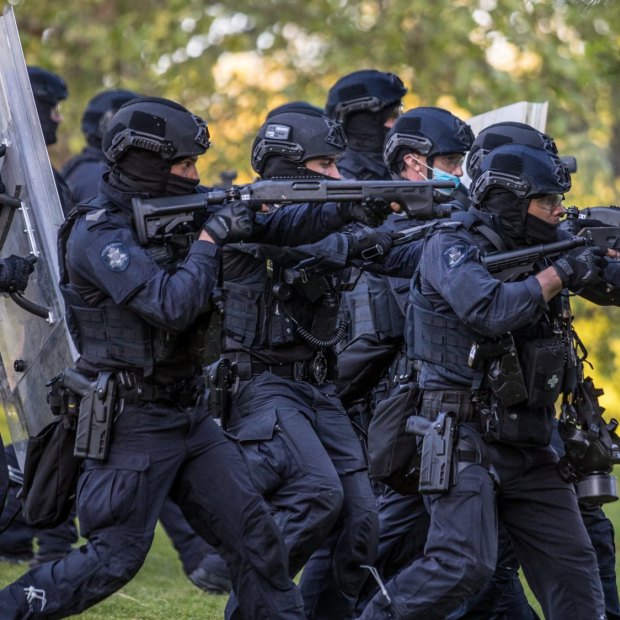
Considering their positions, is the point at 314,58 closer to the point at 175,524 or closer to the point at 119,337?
the point at 175,524

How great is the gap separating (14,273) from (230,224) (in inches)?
49.3

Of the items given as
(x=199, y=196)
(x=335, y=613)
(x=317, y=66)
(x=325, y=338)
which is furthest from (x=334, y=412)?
(x=317, y=66)

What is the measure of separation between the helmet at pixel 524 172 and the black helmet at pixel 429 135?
1738 mm

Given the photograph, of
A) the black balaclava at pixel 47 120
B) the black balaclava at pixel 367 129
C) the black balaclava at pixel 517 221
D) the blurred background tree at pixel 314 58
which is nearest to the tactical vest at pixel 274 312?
the black balaclava at pixel 517 221

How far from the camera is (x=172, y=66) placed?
749 inches

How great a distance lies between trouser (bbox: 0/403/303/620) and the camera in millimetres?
5656

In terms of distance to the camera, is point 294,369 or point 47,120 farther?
point 47,120

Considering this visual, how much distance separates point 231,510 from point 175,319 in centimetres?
80

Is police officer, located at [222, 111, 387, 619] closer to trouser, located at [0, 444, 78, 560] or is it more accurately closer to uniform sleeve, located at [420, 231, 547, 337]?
uniform sleeve, located at [420, 231, 547, 337]

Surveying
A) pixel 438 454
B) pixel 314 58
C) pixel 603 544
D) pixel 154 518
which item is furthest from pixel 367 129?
pixel 314 58

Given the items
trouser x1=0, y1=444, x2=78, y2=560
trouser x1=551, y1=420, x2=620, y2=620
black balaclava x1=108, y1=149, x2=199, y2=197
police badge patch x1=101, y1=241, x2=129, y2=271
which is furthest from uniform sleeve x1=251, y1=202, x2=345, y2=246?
trouser x1=0, y1=444, x2=78, y2=560

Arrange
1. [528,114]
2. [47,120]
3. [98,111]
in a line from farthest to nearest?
[98,111] < [47,120] < [528,114]

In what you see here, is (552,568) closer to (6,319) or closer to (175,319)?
(175,319)

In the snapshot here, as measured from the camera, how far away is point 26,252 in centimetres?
702
